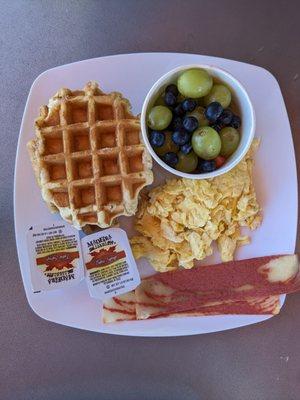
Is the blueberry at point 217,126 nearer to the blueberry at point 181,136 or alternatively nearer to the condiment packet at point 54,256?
the blueberry at point 181,136

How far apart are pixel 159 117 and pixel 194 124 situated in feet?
0.31

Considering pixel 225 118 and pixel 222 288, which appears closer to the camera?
pixel 225 118

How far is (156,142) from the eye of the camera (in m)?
1.12

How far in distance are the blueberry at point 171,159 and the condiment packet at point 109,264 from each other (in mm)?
272

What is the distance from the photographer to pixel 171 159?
3.68ft

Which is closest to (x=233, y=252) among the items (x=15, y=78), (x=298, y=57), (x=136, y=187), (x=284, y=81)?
(x=136, y=187)

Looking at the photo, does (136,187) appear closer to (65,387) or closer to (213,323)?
(213,323)

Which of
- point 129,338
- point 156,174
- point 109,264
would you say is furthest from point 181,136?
point 129,338

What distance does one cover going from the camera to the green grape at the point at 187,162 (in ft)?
3.71

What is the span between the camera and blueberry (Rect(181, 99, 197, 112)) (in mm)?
1094

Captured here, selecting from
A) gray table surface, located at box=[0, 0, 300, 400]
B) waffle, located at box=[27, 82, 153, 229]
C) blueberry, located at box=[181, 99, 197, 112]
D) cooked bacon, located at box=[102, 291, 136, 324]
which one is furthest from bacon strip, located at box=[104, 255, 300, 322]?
blueberry, located at box=[181, 99, 197, 112]

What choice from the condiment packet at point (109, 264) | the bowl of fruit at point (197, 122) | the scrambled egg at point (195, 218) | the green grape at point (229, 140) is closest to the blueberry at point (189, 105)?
the bowl of fruit at point (197, 122)

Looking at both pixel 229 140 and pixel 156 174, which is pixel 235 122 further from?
pixel 156 174

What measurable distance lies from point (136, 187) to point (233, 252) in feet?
1.27
